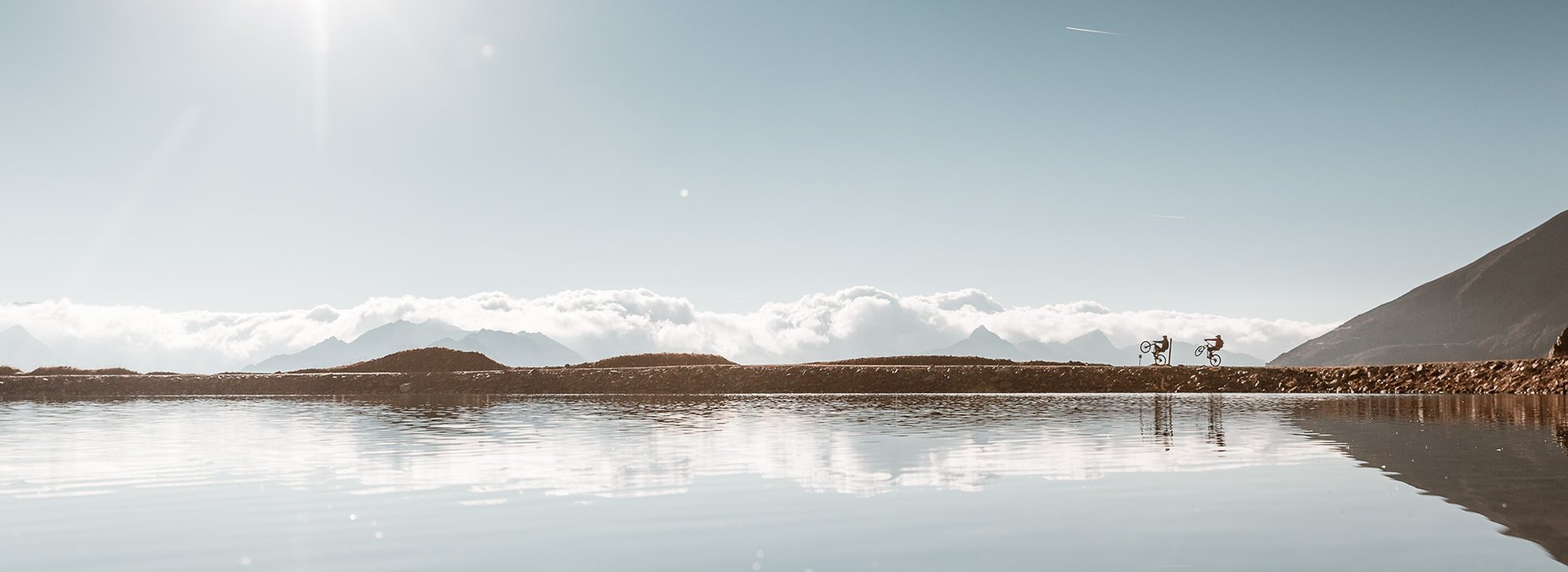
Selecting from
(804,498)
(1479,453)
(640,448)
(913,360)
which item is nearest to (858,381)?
(913,360)

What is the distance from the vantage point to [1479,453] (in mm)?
17031

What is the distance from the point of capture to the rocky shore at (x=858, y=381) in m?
55.7

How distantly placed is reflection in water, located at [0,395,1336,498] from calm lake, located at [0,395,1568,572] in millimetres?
131

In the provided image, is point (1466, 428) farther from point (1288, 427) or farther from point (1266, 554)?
point (1266, 554)

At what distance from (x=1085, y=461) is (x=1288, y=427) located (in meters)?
10.6

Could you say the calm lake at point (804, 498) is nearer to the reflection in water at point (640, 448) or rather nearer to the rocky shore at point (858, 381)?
the reflection in water at point (640, 448)

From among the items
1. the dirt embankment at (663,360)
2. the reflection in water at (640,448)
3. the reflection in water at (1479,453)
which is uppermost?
the dirt embankment at (663,360)

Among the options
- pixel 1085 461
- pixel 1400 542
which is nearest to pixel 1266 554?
pixel 1400 542

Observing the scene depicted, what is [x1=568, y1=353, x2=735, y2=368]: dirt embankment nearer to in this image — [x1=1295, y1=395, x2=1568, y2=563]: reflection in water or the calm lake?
[x1=1295, y1=395, x2=1568, y2=563]: reflection in water

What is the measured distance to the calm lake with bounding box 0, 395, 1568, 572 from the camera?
8.89 meters

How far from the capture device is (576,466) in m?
16.6

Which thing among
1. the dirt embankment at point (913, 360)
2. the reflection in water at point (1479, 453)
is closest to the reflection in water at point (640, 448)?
the reflection in water at point (1479, 453)

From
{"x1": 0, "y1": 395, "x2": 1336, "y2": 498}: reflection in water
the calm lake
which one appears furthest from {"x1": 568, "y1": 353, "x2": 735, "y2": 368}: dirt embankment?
the calm lake

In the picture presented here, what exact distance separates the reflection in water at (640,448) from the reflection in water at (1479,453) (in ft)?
4.87
